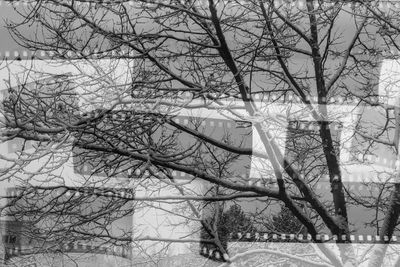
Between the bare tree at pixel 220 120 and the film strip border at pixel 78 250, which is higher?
the bare tree at pixel 220 120

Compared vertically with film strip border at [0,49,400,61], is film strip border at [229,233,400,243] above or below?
below

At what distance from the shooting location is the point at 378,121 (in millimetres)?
1096

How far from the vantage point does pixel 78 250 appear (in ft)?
3.25

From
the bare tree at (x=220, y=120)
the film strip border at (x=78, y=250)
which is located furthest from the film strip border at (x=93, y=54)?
the film strip border at (x=78, y=250)

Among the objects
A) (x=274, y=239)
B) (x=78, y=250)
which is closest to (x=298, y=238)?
(x=274, y=239)

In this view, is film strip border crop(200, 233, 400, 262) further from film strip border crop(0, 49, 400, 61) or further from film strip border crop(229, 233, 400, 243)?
film strip border crop(0, 49, 400, 61)

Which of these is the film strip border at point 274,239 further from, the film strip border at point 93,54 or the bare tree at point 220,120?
the film strip border at point 93,54

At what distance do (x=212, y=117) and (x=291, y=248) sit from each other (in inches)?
11.8

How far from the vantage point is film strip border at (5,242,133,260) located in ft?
3.15

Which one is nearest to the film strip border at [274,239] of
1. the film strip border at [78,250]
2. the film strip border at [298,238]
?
the film strip border at [298,238]

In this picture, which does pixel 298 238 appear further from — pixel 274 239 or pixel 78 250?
pixel 78 250

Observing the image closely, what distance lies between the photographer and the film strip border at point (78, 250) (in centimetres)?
96

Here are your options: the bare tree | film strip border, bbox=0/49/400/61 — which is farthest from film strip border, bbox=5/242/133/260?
film strip border, bbox=0/49/400/61

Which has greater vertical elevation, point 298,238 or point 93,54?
point 93,54
